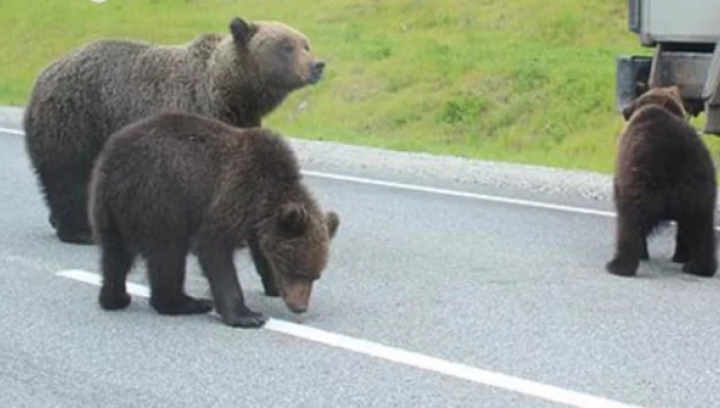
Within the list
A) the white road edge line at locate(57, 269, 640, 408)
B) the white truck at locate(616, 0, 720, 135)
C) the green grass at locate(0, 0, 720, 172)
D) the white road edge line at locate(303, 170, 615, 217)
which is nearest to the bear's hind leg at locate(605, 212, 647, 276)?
the white road edge line at locate(57, 269, 640, 408)

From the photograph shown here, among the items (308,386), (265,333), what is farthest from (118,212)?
(308,386)

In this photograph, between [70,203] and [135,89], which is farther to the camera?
[70,203]

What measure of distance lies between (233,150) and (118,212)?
25.4 inches

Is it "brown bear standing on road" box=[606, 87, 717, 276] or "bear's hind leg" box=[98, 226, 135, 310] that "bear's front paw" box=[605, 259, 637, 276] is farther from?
"bear's hind leg" box=[98, 226, 135, 310]

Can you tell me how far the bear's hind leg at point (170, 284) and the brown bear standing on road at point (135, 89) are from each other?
2.00 metres

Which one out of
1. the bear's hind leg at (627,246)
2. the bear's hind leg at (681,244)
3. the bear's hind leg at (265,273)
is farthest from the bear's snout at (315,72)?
the bear's hind leg at (681,244)

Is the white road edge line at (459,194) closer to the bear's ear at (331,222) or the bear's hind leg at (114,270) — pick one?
the bear's ear at (331,222)

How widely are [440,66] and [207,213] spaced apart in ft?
53.9

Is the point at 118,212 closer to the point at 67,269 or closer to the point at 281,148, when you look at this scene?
the point at 281,148

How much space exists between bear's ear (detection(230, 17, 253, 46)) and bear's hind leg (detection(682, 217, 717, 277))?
291cm

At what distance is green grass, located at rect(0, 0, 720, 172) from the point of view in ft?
67.9

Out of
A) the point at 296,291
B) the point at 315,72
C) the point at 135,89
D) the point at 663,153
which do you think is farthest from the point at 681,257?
the point at 135,89

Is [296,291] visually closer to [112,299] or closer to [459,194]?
[112,299]

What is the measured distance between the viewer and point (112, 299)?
856cm
